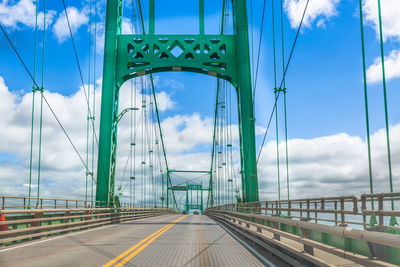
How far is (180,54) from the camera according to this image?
2692 centimetres

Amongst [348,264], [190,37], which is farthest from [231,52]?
[348,264]

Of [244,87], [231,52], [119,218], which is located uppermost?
[231,52]

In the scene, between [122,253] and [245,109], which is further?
[245,109]

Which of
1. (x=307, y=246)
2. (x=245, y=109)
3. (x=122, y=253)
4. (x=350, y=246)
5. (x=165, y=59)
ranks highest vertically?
(x=165, y=59)

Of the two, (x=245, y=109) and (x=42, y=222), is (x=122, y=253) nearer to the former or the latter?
(x=42, y=222)

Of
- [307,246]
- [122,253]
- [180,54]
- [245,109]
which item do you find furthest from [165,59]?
[307,246]

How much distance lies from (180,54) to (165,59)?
91cm

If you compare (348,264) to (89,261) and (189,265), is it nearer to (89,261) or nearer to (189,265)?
(189,265)

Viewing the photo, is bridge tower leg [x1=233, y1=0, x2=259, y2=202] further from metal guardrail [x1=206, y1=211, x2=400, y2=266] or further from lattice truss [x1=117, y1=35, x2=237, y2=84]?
metal guardrail [x1=206, y1=211, x2=400, y2=266]

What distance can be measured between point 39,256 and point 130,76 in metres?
18.9

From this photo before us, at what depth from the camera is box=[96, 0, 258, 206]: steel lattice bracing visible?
24.9m

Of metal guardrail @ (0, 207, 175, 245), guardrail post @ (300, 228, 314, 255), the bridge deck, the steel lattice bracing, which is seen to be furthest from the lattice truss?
guardrail post @ (300, 228, 314, 255)

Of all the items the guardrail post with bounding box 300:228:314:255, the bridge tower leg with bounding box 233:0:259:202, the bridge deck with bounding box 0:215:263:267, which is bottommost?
→ the bridge deck with bounding box 0:215:263:267

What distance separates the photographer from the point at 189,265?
818 centimetres
